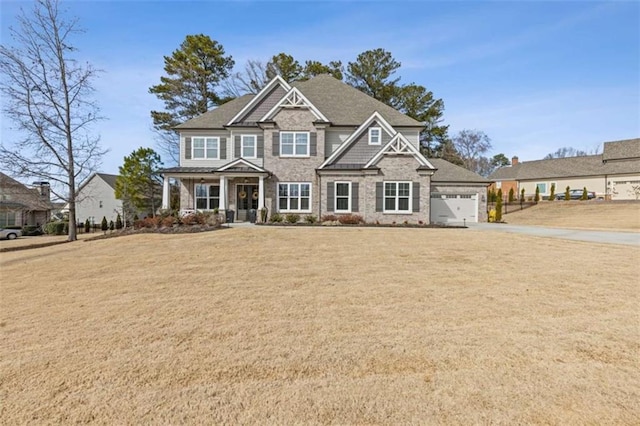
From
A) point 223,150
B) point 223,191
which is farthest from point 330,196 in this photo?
point 223,150

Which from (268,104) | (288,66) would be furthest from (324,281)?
(288,66)

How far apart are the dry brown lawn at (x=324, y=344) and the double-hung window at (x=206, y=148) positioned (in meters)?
15.6

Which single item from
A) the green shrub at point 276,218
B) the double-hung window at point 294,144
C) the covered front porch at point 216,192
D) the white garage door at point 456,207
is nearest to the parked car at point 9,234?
the covered front porch at point 216,192

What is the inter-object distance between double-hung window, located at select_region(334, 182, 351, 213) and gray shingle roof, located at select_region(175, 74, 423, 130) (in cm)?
473

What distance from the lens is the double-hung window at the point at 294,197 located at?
21.4 meters

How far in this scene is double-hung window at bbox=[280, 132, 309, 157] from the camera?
2164 cm

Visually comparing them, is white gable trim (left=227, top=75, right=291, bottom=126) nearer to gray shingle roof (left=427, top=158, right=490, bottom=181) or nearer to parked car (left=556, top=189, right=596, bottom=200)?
gray shingle roof (left=427, top=158, right=490, bottom=181)

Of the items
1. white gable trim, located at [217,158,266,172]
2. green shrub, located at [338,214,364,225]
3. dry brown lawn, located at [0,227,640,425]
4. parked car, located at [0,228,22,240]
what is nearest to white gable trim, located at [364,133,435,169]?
green shrub, located at [338,214,364,225]

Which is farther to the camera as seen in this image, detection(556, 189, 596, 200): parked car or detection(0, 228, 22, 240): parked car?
detection(556, 189, 596, 200): parked car

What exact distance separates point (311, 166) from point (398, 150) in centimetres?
553

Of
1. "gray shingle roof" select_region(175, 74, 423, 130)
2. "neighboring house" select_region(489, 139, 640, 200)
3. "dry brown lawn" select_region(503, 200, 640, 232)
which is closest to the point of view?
"gray shingle roof" select_region(175, 74, 423, 130)

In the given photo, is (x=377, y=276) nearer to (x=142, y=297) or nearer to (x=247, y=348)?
(x=247, y=348)

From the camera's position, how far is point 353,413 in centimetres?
278

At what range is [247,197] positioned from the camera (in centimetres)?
2228
